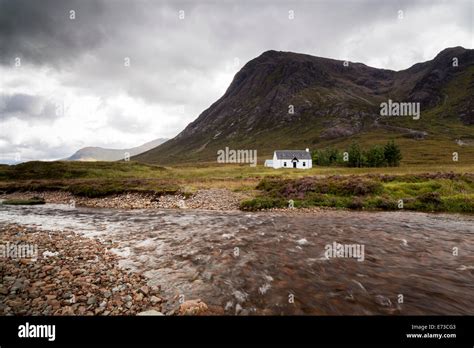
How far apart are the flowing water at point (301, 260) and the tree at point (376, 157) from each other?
74.6m

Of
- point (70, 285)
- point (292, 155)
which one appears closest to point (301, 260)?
point (70, 285)

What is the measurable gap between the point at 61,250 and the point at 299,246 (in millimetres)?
13116

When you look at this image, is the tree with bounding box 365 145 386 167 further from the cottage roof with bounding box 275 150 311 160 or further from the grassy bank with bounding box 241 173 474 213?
the grassy bank with bounding box 241 173 474 213

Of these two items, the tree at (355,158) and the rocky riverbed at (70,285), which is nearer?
the rocky riverbed at (70,285)

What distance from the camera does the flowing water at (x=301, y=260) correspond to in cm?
859

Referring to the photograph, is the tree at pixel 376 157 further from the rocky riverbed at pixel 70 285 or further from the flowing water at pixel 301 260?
the rocky riverbed at pixel 70 285

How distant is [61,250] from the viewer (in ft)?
40.5

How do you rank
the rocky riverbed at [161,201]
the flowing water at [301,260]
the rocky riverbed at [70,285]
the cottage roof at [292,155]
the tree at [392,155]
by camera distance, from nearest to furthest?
1. the rocky riverbed at [70,285]
2. the flowing water at [301,260]
3. the rocky riverbed at [161,201]
4. the tree at [392,155]
5. the cottage roof at [292,155]

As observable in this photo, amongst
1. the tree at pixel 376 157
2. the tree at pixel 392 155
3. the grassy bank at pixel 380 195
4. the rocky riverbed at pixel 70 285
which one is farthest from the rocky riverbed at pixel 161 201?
the tree at pixel 392 155

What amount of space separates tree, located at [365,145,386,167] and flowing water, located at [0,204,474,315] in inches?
2936

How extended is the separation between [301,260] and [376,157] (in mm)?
90969
